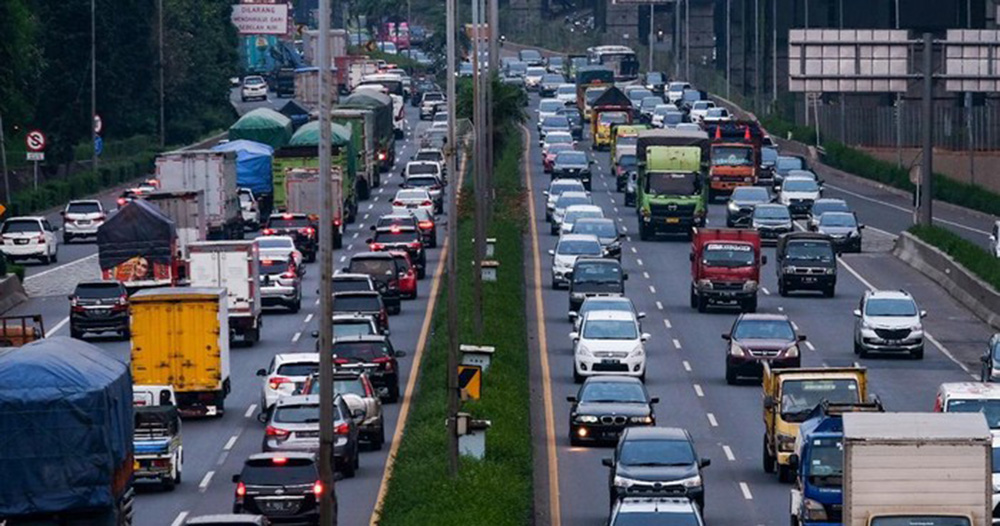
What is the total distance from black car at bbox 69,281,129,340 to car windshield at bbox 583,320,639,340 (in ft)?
40.2

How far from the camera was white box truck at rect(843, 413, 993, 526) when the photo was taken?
1111 inches

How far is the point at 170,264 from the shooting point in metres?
63.3

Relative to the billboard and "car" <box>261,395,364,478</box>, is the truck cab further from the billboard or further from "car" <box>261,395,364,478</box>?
the billboard

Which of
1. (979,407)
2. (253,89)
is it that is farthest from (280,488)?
(253,89)

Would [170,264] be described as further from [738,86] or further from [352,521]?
[738,86]

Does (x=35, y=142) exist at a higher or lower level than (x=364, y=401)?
higher

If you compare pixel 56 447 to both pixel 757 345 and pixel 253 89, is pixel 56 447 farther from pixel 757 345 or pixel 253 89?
pixel 253 89

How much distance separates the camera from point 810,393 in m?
40.2

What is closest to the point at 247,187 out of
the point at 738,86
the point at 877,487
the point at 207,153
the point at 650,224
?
the point at 207,153

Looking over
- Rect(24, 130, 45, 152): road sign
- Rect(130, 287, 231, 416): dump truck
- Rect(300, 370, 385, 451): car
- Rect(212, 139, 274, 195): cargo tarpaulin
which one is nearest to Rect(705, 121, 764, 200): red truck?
Rect(212, 139, 274, 195): cargo tarpaulin

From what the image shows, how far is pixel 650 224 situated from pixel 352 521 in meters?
45.5

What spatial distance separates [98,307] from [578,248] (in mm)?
16247

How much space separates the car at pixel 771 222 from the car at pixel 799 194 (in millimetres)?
8408

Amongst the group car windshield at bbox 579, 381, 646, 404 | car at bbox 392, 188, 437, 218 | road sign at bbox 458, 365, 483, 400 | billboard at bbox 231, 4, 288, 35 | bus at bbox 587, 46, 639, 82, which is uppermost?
billboard at bbox 231, 4, 288, 35
